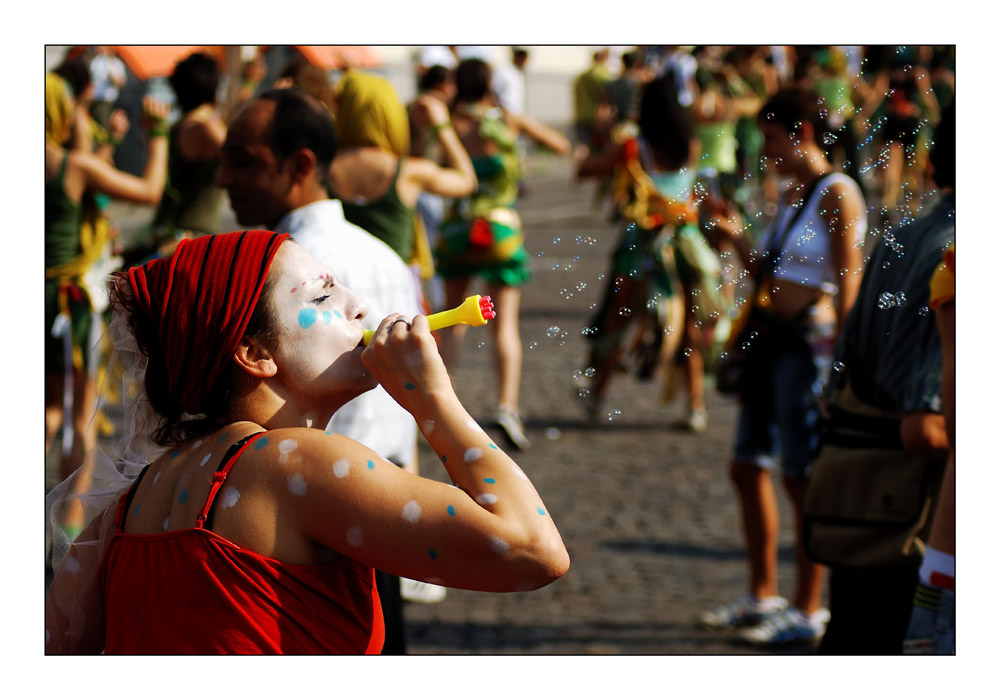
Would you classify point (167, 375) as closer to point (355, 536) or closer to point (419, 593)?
point (355, 536)

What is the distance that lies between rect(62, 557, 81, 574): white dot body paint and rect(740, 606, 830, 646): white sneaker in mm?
2731

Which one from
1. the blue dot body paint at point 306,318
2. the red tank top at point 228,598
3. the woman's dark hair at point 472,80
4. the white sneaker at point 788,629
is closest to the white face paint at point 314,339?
the blue dot body paint at point 306,318

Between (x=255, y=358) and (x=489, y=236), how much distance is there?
4.76 metres

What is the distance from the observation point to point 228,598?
59.8 inches

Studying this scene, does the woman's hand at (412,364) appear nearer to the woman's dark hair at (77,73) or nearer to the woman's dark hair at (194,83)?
the woman's dark hair at (194,83)

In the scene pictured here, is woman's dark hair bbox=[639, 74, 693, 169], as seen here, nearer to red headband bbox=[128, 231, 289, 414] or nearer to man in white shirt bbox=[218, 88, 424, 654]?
man in white shirt bbox=[218, 88, 424, 654]

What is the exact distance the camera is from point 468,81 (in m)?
6.70

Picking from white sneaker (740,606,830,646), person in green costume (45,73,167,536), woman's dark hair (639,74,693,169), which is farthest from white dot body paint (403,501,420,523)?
woman's dark hair (639,74,693,169)

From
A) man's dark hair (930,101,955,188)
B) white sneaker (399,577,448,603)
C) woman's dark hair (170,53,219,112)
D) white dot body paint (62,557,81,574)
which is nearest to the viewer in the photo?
white dot body paint (62,557,81,574)

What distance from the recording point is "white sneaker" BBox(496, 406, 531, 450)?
6098 mm

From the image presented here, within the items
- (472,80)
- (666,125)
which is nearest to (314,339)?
(666,125)

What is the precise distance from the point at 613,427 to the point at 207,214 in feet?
8.97

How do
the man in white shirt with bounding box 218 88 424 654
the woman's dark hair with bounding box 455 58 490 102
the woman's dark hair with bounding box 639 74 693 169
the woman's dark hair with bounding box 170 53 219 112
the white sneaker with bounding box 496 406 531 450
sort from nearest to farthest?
the man in white shirt with bounding box 218 88 424 654, the woman's dark hair with bounding box 170 53 219 112, the woman's dark hair with bounding box 639 74 693 169, the white sneaker with bounding box 496 406 531 450, the woman's dark hair with bounding box 455 58 490 102

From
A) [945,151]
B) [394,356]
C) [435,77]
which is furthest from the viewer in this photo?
[435,77]
